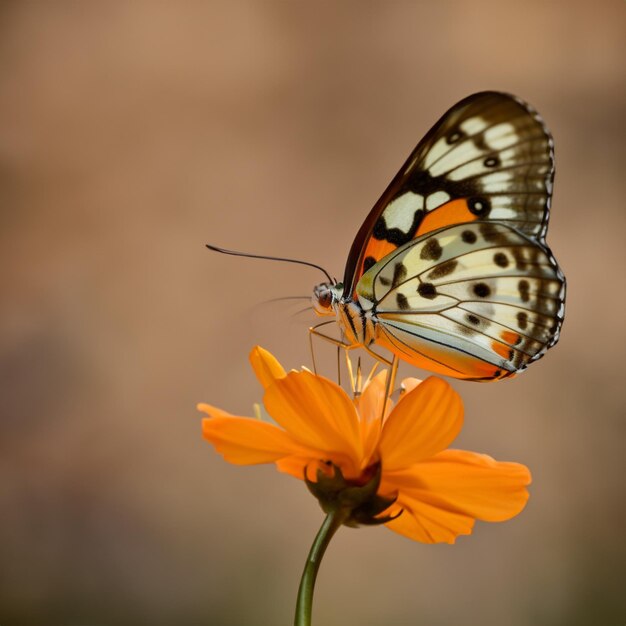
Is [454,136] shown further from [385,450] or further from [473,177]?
[385,450]

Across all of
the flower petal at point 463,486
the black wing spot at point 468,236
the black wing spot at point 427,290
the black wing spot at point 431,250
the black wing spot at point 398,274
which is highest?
Result: the black wing spot at point 468,236

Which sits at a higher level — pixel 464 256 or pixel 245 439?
pixel 464 256

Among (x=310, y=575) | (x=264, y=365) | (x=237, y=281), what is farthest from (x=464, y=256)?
(x=237, y=281)

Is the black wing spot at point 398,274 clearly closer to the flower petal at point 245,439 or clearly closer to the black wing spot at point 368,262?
the black wing spot at point 368,262

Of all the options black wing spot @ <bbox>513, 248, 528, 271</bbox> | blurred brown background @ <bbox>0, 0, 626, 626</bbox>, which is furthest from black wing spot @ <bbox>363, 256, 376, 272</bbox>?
blurred brown background @ <bbox>0, 0, 626, 626</bbox>

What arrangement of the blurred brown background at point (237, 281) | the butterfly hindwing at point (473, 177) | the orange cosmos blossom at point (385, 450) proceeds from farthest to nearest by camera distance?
the blurred brown background at point (237, 281) → the butterfly hindwing at point (473, 177) → the orange cosmos blossom at point (385, 450)

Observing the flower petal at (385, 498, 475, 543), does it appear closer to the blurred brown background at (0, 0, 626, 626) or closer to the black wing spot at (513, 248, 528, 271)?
the black wing spot at (513, 248, 528, 271)

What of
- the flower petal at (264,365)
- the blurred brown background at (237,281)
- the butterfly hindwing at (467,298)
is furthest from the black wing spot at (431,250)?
the blurred brown background at (237,281)
